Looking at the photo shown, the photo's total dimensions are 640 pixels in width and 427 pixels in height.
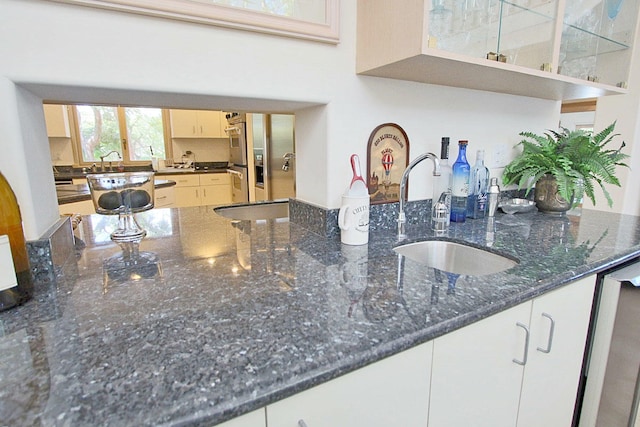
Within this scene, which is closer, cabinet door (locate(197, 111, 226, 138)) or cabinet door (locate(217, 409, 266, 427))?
cabinet door (locate(217, 409, 266, 427))

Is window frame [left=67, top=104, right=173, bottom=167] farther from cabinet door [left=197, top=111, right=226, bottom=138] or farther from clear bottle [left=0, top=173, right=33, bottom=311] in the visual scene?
clear bottle [left=0, top=173, right=33, bottom=311]

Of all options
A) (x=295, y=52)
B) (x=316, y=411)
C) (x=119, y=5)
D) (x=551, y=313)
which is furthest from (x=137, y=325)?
(x=551, y=313)

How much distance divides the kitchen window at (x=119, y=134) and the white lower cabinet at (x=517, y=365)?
4.90 metres

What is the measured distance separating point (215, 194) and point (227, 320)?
175 inches

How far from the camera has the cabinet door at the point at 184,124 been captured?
492cm

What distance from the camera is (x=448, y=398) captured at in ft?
2.23

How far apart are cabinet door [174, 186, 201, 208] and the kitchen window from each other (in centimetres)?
86

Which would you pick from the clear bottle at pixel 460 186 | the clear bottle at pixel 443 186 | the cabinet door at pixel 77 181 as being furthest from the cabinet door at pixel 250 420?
the cabinet door at pixel 77 181

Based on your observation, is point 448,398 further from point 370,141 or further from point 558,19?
point 558,19

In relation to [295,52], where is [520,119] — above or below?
below

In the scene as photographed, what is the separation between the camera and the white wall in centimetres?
74

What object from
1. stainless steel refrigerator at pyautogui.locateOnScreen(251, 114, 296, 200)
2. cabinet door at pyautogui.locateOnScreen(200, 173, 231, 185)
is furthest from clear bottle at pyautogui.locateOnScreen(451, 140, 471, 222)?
cabinet door at pyautogui.locateOnScreen(200, 173, 231, 185)

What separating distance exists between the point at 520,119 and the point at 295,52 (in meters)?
1.25

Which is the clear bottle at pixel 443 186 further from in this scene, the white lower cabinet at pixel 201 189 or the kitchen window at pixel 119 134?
the kitchen window at pixel 119 134
